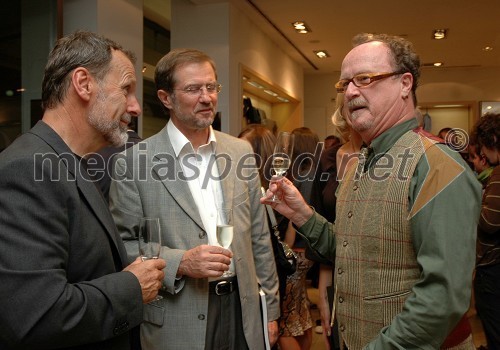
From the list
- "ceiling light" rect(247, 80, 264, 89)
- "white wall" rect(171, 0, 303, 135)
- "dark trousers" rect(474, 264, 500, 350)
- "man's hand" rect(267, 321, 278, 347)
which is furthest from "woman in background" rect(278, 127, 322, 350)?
"ceiling light" rect(247, 80, 264, 89)

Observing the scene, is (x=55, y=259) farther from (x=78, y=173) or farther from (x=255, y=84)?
(x=255, y=84)

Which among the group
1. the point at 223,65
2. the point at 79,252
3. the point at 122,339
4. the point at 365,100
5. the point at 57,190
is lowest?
the point at 122,339

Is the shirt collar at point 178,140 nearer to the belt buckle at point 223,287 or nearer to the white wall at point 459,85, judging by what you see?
the belt buckle at point 223,287

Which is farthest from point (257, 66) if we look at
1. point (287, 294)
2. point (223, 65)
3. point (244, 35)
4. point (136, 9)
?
point (287, 294)

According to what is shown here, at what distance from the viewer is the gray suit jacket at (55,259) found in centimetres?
119

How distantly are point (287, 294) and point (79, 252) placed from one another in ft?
6.42

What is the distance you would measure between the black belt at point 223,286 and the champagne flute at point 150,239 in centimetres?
49

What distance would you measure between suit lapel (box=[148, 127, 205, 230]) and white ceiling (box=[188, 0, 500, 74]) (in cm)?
449

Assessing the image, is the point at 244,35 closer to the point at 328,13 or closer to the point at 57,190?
the point at 328,13

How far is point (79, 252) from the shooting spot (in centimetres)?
137

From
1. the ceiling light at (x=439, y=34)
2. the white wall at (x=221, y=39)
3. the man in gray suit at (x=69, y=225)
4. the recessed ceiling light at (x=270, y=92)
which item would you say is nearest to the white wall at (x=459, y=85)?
the recessed ceiling light at (x=270, y=92)

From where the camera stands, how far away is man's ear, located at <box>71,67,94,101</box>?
151 cm

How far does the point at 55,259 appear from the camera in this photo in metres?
1.24

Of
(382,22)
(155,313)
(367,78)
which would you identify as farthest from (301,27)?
(155,313)
